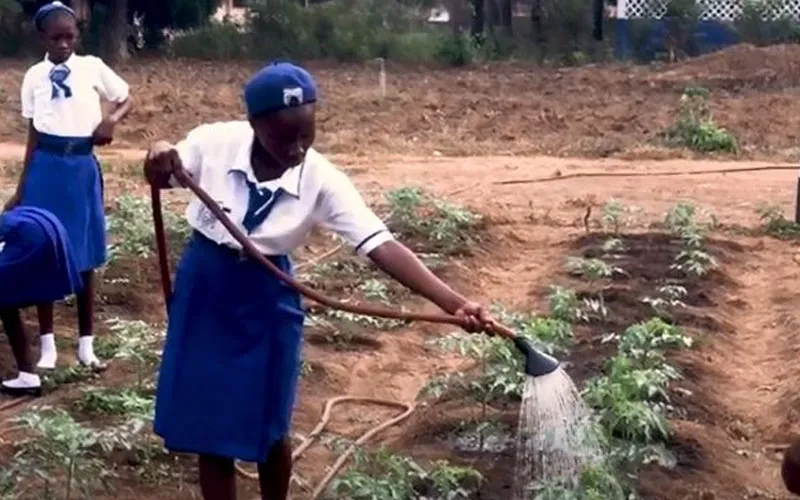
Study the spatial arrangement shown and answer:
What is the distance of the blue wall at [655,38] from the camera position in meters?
26.2

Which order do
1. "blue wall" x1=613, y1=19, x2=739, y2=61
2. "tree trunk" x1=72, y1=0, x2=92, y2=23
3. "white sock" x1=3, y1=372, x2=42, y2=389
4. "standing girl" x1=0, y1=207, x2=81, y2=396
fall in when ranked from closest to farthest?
"standing girl" x1=0, y1=207, x2=81, y2=396
"white sock" x1=3, y1=372, x2=42, y2=389
"tree trunk" x1=72, y1=0, x2=92, y2=23
"blue wall" x1=613, y1=19, x2=739, y2=61

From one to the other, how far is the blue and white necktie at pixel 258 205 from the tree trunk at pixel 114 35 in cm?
2175

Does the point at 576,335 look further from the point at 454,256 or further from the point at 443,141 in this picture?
the point at 443,141

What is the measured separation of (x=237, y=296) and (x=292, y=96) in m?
0.55

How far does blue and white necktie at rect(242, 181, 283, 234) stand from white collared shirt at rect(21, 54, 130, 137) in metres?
2.80

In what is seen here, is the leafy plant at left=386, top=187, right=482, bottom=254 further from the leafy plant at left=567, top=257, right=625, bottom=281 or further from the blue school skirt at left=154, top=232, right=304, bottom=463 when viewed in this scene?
the blue school skirt at left=154, top=232, right=304, bottom=463

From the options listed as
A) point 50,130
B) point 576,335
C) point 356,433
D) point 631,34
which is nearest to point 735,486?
point 356,433

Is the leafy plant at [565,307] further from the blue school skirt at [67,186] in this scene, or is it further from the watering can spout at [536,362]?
the watering can spout at [536,362]

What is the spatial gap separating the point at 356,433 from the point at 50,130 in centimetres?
181

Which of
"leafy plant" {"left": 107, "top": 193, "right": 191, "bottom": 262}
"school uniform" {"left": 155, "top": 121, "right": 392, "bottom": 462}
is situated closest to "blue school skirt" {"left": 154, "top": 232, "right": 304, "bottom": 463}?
"school uniform" {"left": 155, "top": 121, "right": 392, "bottom": 462}

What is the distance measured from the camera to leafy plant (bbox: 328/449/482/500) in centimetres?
507

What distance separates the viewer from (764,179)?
551 inches

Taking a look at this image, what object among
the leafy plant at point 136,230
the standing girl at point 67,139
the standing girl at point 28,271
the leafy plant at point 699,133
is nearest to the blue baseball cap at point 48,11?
the standing girl at point 67,139

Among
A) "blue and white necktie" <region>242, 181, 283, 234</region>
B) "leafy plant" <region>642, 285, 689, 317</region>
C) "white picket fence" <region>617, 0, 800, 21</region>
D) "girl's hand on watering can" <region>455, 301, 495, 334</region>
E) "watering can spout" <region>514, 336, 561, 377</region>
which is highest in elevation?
"blue and white necktie" <region>242, 181, 283, 234</region>
